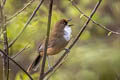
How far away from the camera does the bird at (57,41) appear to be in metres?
4.54

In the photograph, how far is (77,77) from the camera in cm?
574

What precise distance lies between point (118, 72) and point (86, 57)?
0.52 metres

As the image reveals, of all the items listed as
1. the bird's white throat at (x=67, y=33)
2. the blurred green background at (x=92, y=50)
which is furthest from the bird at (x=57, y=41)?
the blurred green background at (x=92, y=50)

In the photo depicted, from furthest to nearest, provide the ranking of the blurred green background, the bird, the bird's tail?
the blurred green background, the bird, the bird's tail

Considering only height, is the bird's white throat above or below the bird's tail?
above

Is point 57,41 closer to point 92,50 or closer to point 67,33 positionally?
point 67,33

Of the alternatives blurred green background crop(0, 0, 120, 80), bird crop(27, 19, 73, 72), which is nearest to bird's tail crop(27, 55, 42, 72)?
bird crop(27, 19, 73, 72)

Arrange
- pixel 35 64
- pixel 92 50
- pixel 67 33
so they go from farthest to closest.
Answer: pixel 92 50 → pixel 67 33 → pixel 35 64

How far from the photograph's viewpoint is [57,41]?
4.61 m

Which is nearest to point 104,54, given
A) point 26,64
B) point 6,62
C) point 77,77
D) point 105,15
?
point 77,77

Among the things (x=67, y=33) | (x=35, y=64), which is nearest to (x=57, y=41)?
(x=67, y=33)

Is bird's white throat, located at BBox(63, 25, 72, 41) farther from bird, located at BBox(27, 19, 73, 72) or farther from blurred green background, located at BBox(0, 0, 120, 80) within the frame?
blurred green background, located at BBox(0, 0, 120, 80)

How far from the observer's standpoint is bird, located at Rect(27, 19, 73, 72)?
179 inches

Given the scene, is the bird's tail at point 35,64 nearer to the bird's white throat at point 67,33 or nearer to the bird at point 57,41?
the bird at point 57,41
